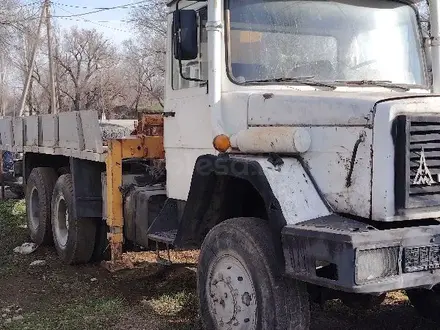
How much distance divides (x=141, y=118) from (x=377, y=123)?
3.57 meters

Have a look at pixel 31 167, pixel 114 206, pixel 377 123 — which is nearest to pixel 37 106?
pixel 31 167

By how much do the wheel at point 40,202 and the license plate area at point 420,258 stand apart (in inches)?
220

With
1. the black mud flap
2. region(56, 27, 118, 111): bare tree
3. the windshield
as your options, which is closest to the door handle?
the black mud flap

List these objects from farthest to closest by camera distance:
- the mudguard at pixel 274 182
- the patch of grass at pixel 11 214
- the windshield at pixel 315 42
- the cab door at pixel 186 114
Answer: the patch of grass at pixel 11 214 → the cab door at pixel 186 114 → the windshield at pixel 315 42 → the mudguard at pixel 274 182

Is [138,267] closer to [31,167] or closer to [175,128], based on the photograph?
[175,128]

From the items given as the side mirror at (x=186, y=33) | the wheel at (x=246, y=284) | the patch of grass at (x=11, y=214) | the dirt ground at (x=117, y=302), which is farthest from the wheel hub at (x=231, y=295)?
the patch of grass at (x=11, y=214)

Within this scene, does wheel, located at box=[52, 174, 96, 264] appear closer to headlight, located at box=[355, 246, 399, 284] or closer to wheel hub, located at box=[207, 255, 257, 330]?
wheel hub, located at box=[207, 255, 257, 330]

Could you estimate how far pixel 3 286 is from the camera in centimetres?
641

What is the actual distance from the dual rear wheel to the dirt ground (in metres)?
0.21

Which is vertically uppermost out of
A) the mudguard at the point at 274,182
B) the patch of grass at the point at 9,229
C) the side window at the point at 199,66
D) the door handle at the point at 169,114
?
the side window at the point at 199,66

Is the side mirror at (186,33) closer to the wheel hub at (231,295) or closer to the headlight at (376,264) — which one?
the wheel hub at (231,295)

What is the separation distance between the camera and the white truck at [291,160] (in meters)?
3.51

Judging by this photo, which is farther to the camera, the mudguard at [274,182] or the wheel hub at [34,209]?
the wheel hub at [34,209]

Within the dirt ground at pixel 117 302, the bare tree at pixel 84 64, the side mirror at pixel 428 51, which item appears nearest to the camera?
the side mirror at pixel 428 51
